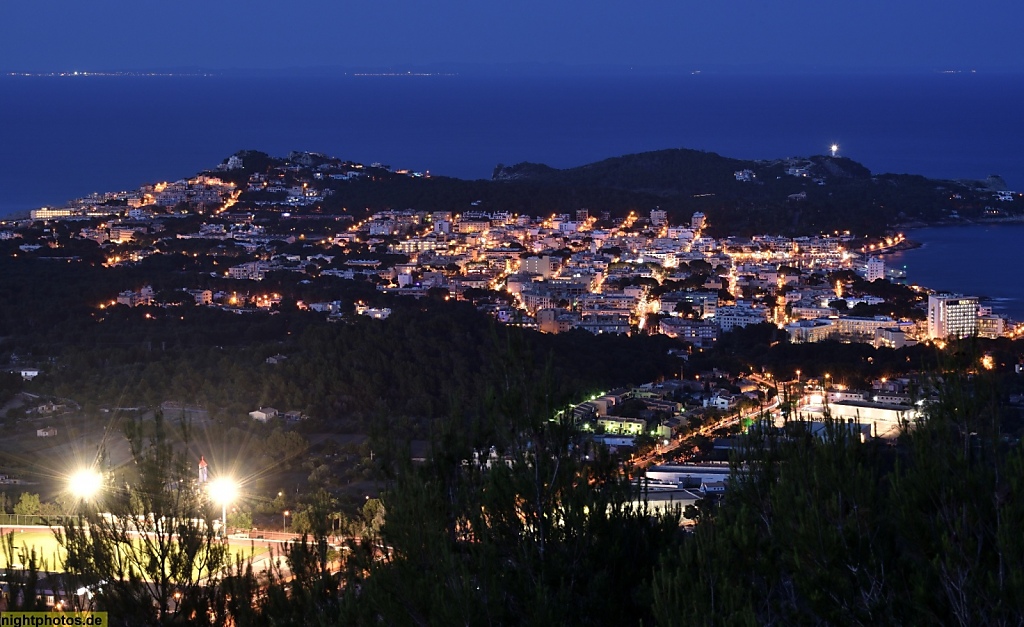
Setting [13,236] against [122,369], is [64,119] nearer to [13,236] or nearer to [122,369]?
[13,236]

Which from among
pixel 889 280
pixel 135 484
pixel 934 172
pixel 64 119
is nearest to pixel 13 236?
pixel 889 280

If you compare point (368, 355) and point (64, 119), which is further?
point (64, 119)

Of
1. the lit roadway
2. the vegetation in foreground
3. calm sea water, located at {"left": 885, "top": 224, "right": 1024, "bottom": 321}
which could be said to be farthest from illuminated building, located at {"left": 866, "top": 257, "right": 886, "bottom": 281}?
the vegetation in foreground

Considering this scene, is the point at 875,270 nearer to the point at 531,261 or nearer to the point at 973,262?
the point at 973,262

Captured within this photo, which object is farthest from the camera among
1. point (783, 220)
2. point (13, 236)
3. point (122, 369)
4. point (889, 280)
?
point (783, 220)

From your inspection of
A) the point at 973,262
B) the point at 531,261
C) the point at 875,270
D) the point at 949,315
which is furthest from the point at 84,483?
the point at 973,262

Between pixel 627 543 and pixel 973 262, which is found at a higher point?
pixel 973 262
